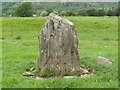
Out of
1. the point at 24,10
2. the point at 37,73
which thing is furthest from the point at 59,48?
the point at 24,10

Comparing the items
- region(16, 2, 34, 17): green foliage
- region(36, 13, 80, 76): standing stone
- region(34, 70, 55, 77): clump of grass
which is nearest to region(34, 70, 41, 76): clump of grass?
region(34, 70, 55, 77): clump of grass

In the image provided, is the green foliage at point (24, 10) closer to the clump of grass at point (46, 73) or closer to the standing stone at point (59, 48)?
the standing stone at point (59, 48)

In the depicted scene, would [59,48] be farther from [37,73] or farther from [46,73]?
[37,73]

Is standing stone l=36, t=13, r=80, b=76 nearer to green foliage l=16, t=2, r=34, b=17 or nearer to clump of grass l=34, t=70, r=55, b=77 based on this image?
clump of grass l=34, t=70, r=55, b=77

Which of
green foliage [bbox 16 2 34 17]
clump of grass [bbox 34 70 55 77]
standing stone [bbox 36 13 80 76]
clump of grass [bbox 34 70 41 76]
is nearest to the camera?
clump of grass [bbox 34 70 55 77]

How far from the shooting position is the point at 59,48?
482 inches

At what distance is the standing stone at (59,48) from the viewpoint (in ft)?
40.3

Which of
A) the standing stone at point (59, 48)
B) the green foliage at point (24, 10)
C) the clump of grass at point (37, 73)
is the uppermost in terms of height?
the standing stone at point (59, 48)

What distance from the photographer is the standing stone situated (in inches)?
484

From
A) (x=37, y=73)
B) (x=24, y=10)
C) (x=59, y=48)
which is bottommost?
(x=24, y=10)

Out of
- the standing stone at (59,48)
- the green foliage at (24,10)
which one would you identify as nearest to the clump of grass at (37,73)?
the standing stone at (59,48)

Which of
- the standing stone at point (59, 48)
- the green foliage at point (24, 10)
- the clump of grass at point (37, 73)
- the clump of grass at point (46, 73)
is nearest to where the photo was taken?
the clump of grass at point (46, 73)

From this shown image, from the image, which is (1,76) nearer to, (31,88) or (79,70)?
(31,88)

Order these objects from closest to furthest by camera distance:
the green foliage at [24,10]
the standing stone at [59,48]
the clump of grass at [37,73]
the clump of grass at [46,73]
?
the clump of grass at [46,73]
the standing stone at [59,48]
the clump of grass at [37,73]
the green foliage at [24,10]
